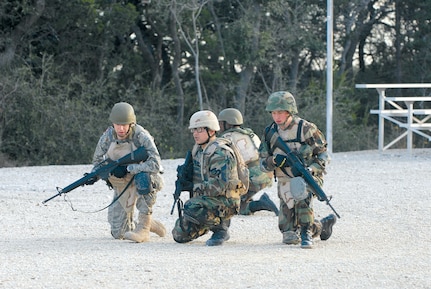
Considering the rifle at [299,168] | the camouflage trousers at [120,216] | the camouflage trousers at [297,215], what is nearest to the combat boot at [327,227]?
the camouflage trousers at [297,215]

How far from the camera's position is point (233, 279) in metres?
7.65

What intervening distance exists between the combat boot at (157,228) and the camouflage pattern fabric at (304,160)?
132 centimetres

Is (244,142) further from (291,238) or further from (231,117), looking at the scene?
(291,238)

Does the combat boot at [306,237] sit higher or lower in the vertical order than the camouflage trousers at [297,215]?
lower

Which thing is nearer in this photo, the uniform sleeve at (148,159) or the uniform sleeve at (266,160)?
the uniform sleeve at (266,160)

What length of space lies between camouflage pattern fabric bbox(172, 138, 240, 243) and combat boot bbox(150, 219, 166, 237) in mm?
541

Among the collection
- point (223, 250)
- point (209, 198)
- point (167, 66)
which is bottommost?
point (223, 250)

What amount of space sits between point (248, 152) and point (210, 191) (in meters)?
2.58

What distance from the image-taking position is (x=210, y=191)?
9656mm

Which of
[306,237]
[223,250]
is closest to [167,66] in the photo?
[306,237]

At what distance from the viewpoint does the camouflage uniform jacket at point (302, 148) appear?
9734mm

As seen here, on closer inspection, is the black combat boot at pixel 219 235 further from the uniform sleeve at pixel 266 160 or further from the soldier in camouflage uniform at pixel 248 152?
the soldier in camouflage uniform at pixel 248 152

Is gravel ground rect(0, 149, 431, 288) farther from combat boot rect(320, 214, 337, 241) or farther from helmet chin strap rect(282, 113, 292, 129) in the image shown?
helmet chin strap rect(282, 113, 292, 129)

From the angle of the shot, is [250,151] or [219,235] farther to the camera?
[250,151]
